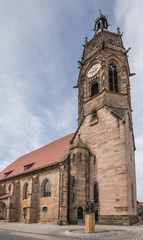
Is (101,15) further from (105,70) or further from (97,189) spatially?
(97,189)

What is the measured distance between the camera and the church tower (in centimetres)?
1678

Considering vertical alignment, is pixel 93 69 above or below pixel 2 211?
above

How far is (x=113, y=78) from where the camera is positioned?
78.6 ft

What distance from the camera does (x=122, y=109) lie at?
71.9 feet

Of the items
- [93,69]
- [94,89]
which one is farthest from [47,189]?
[93,69]

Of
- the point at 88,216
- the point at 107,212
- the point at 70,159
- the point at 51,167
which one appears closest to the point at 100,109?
the point at 70,159

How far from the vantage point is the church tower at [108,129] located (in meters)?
16.8

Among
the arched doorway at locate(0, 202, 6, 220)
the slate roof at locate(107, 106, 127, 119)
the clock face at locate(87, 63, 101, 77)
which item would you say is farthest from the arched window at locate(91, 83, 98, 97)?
the arched doorway at locate(0, 202, 6, 220)

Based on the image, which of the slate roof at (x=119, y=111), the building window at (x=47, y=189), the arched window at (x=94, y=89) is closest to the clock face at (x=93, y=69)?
the arched window at (x=94, y=89)

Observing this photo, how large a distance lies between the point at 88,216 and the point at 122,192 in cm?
527

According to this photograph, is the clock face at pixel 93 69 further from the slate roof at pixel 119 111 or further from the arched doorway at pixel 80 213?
the arched doorway at pixel 80 213

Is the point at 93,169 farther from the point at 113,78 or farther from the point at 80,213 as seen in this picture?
the point at 113,78

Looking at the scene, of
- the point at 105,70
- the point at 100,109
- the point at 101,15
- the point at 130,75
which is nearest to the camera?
the point at 100,109

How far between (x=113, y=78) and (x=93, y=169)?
36.4ft
